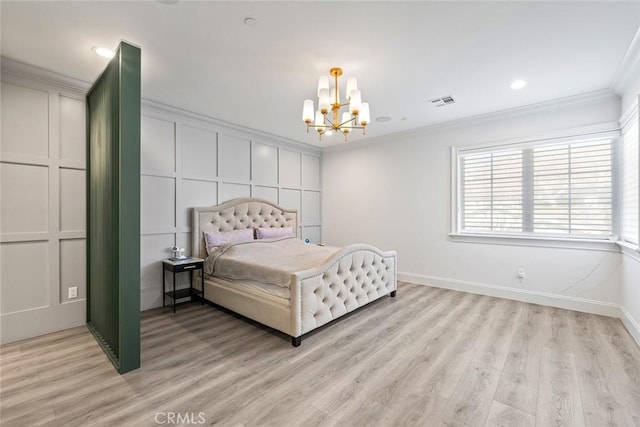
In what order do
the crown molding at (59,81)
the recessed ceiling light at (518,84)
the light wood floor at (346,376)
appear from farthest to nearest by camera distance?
the recessed ceiling light at (518,84) < the crown molding at (59,81) < the light wood floor at (346,376)

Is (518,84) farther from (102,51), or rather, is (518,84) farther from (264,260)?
(102,51)

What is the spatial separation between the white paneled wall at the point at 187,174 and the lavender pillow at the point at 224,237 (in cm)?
30

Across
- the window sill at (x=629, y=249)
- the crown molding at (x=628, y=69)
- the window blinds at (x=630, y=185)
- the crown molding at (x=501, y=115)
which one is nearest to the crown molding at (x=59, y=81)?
the crown molding at (x=501, y=115)

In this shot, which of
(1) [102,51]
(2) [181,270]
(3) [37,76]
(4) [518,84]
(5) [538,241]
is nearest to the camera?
(1) [102,51]

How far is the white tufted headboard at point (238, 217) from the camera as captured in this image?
4.07m

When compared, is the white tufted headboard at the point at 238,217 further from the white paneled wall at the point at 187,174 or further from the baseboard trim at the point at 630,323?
the baseboard trim at the point at 630,323

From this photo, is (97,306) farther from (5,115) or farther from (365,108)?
(365,108)

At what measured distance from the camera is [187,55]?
2.61m

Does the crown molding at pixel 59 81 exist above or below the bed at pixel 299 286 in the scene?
above

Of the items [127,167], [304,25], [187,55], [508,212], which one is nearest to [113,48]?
[187,55]

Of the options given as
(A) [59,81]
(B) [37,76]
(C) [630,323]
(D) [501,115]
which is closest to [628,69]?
(D) [501,115]

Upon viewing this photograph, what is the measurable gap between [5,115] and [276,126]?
3048mm

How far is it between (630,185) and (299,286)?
11.9 feet

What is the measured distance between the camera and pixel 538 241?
12.5 feet
